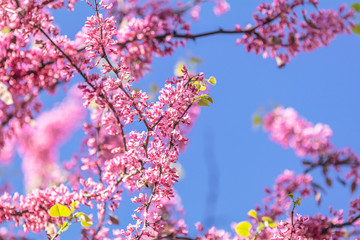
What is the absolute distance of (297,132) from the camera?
3875 millimetres

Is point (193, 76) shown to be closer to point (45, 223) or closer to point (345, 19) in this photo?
point (45, 223)

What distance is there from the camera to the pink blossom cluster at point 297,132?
3.55m

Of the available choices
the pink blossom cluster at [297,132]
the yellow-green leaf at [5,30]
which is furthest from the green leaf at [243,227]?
the pink blossom cluster at [297,132]

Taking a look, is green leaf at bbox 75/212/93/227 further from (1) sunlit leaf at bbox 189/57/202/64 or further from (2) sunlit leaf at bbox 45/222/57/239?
(1) sunlit leaf at bbox 189/57/202/64

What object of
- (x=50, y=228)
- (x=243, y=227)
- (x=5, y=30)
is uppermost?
(x=5, y=30)

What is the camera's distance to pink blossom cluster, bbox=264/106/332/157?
3545mm

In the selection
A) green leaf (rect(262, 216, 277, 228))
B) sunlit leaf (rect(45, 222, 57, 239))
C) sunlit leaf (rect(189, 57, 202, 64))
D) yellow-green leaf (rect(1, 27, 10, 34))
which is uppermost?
sunlit leaf (rect(189, 57, 202, 64))

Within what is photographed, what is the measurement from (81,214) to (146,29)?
48.0 inches

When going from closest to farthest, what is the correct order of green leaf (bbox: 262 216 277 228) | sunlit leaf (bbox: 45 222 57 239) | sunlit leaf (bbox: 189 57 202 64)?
green leaf (bbox: 262 216 277 228) < sunlit leaf (bbox: 45 222 57 239) < sunlit leaf (bbox: 189 57 202 64)

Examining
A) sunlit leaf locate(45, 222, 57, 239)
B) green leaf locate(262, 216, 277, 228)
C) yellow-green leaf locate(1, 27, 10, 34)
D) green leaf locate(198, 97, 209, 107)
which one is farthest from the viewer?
yellow-green leaf locate(1, 27, 10, 34)

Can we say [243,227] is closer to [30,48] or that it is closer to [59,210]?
[59,210]

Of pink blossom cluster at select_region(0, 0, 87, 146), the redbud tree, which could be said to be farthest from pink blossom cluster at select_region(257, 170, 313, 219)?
pink blossom cluster at select_region(0, 0, 87, 146)

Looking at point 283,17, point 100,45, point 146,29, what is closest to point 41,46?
point 100,45

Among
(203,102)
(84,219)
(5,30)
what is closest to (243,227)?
(203,102)
